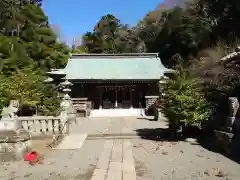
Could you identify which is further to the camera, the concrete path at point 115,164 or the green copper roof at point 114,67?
the green copper roof at point 114,67

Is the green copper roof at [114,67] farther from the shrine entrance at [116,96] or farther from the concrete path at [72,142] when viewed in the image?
the concrete path at [72,142]

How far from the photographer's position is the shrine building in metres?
27.7

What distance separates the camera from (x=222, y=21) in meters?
30.9

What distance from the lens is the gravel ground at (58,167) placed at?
6.58 m

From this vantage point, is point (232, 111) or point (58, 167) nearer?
point (58, 167)

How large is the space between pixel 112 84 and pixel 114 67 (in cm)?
255

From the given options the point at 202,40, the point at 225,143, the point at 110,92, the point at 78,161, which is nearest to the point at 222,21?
the point at 202,40

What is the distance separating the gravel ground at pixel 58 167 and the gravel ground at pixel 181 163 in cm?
120

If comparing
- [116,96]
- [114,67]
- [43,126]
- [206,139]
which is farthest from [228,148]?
[114,67]

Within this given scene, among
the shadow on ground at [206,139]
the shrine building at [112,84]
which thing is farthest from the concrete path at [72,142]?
the shrine building at [112,84]

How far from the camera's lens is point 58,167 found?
7457 millimetres

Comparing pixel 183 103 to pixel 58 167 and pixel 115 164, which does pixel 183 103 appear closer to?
pixel 115 164

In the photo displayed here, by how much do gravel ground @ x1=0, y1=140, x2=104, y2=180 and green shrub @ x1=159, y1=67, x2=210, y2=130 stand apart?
3.35m

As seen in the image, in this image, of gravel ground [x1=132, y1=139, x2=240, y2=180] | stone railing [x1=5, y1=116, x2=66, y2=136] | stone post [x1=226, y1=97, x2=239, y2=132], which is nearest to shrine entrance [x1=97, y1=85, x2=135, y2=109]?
stone railing [x1=5, y1=116, x2=66, y2=136]
